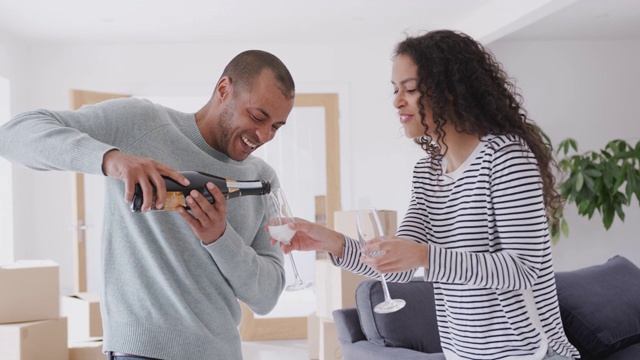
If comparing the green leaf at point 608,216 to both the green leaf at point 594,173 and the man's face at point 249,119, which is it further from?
the man's face at point 249,119

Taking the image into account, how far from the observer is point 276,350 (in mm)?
6594

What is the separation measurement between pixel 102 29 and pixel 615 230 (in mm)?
5008

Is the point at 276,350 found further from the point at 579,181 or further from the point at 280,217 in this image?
the point at 280,217

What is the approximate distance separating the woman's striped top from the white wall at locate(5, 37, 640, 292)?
18.4 feet

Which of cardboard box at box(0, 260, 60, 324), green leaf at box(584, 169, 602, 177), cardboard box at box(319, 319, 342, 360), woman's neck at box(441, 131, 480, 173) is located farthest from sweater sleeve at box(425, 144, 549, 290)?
green leaf at box(584, 169, 602, 177)

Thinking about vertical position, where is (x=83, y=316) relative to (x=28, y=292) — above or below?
below

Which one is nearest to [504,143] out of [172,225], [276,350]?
[172,225]

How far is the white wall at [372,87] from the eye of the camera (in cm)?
711

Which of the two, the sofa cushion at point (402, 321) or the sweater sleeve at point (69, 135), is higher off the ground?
the sweater sleeve at point (69, 135)

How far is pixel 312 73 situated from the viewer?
7.35 metres

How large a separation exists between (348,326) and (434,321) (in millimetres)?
370

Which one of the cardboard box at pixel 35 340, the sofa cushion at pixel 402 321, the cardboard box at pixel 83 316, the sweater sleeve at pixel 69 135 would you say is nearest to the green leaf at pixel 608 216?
the sofa cushion at pixel 402 321

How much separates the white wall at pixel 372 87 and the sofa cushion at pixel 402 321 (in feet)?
12.8

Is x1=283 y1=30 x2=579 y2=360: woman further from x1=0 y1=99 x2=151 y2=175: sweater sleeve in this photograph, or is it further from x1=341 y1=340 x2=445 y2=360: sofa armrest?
x1=341 y1=340 x2=445 y2=360: sofa armrest
